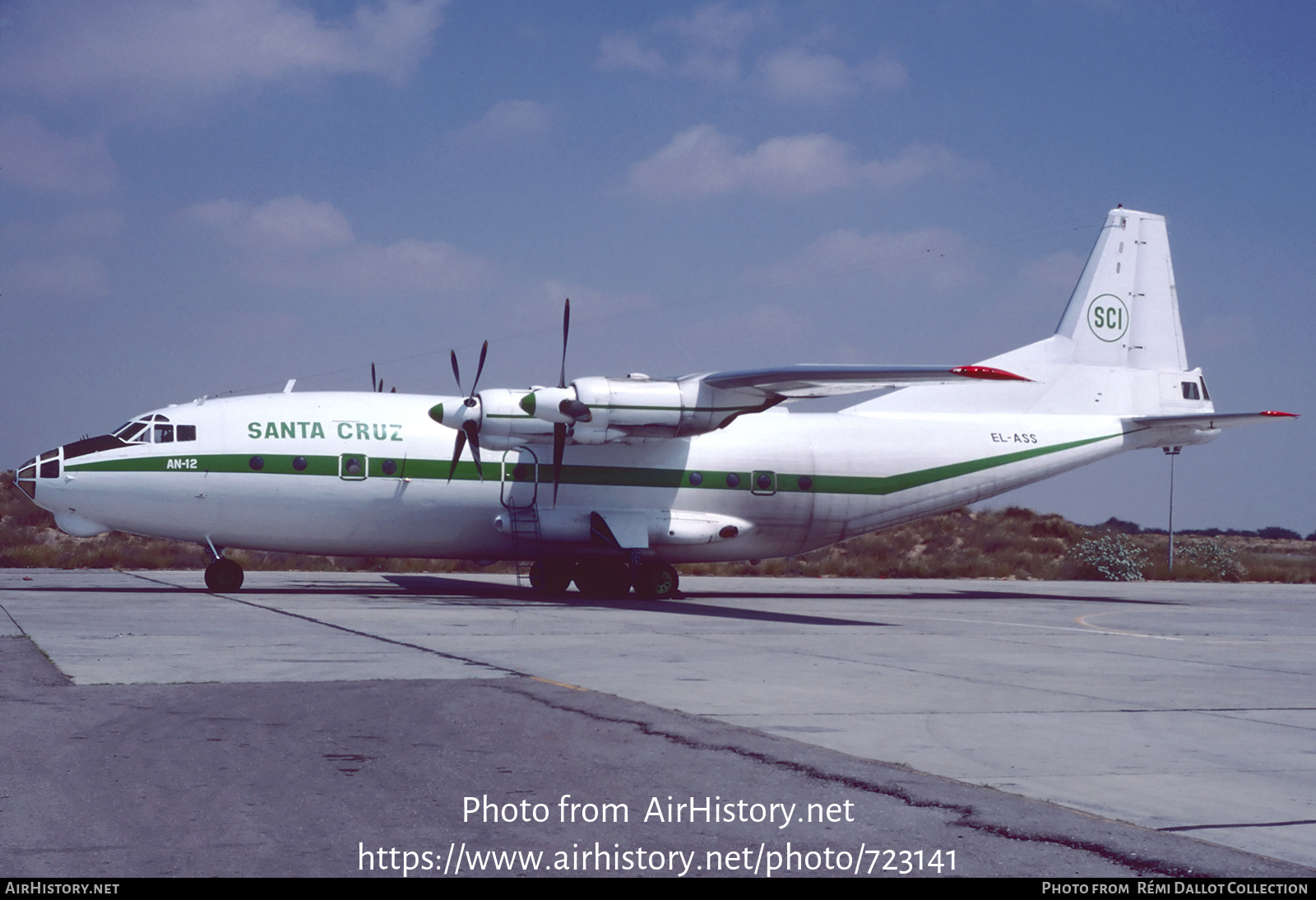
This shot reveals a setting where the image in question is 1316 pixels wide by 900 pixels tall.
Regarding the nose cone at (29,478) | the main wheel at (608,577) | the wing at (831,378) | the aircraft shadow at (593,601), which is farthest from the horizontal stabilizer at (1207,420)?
the nose cone at (29,478)

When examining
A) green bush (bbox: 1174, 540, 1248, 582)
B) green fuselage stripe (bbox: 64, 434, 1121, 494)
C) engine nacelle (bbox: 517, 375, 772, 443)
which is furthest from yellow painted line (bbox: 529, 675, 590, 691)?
green bush (bbox: 1174, 540, 1248, 582)

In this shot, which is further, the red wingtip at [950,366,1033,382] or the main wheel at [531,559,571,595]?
the main wheel at [531,559,571,595]

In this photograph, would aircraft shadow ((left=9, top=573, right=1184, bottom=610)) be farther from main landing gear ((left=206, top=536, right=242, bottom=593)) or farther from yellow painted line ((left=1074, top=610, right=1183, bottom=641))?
yellow painted line ((left=1074, top=610, right=1183, bottom=641))

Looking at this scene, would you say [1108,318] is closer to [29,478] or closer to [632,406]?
[632,406]

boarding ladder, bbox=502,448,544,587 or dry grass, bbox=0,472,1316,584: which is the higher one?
boarding ladder, bbox=502,448,544,587

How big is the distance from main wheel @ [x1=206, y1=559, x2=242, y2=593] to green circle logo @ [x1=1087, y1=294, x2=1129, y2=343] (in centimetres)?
2194

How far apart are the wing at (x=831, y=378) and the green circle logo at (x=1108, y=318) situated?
33.1ft

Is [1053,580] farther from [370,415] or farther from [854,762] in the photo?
[854,762]

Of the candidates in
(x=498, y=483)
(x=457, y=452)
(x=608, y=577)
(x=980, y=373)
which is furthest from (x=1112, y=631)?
(x=457, y=452)

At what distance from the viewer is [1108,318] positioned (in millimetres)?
31203

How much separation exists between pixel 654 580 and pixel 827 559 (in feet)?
77.9

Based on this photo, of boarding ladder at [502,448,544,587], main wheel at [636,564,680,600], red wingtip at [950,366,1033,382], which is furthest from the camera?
main wheel at [636,564,680,600]

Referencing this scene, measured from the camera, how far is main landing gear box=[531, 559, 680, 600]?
26.5 meters

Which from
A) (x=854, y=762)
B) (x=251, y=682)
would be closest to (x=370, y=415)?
(x=251, y=682)
